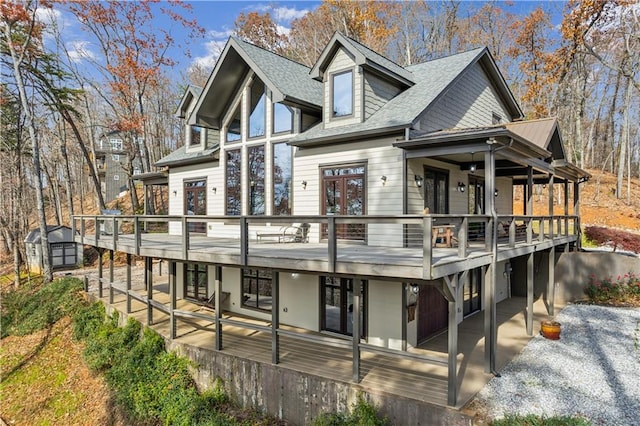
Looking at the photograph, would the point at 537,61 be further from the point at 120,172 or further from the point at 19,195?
the point at 120,172

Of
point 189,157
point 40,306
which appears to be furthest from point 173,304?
point 40,306

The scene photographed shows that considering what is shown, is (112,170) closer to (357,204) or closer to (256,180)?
(256,180)

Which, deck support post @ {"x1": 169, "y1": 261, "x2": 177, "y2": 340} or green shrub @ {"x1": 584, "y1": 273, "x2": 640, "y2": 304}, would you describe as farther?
green shrub @ {"x1": 584, "y1": 273, "x2": 640, "y2": 304}

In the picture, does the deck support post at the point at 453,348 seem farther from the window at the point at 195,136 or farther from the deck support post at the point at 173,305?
the window at the point at 195,136

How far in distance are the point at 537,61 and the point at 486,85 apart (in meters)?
14.7

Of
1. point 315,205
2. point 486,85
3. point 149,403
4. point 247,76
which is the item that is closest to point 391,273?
point 315,205

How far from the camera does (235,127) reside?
538 inches

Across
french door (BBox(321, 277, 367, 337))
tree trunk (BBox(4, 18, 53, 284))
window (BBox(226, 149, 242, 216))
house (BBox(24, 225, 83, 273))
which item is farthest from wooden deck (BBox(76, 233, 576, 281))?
house (BBox(24, 225, 83, 273))

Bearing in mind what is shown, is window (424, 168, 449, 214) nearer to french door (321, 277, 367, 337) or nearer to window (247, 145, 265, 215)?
french door (321, 277, 367, 337)

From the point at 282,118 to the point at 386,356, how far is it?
26.6 ft

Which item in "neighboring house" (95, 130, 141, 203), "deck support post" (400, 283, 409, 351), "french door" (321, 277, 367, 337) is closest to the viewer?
"deck support post" (400, 283, 409, 351)

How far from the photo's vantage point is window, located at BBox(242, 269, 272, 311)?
11.4 metres

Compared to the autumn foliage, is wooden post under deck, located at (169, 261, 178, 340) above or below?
below

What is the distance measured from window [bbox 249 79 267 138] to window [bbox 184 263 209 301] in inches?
208
